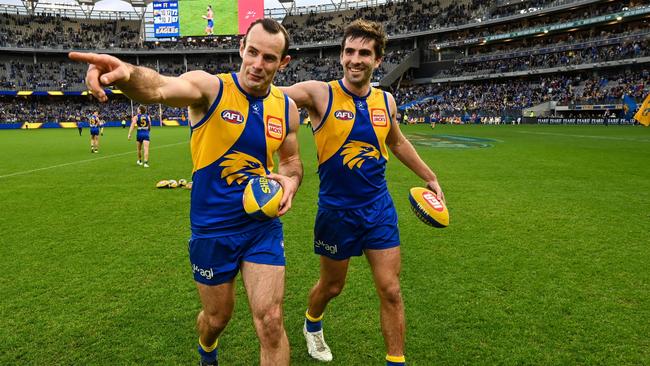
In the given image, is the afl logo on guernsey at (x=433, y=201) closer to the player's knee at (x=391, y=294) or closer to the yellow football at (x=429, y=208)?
the yellow football at (x=429, y=208)

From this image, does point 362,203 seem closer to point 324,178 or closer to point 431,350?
point 324,178

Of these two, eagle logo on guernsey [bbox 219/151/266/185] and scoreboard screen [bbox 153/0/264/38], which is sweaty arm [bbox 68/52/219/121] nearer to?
eagle logo on guernsey [bbox 219/151/266/185]

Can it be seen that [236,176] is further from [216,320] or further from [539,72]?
[539,72]

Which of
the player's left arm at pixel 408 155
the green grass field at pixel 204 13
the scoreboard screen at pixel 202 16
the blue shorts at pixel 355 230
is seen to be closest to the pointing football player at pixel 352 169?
the blue shorts at pixel 355 230

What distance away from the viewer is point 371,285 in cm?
506

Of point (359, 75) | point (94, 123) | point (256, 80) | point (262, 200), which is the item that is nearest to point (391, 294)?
point (262, 200)

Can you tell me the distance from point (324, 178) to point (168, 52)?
76560 millimetres

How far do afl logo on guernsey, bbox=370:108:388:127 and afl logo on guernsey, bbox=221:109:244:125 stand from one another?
121 centimetres

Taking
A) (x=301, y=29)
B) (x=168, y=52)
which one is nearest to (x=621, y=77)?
(x=301, y=29)

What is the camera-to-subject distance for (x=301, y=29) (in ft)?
257

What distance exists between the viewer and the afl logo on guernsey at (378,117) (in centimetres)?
362

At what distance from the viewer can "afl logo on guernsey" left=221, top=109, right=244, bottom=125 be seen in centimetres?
280

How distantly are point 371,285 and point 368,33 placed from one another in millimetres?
2864

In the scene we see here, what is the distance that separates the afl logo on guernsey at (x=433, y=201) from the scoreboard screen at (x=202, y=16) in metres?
61.3
